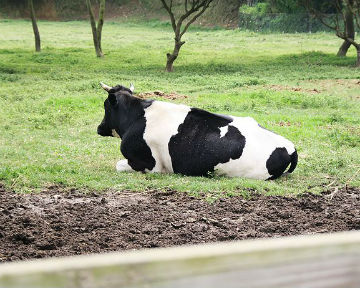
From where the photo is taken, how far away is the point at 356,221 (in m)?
7.00

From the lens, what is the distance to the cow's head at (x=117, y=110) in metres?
9.62

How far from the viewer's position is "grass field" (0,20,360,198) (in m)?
8.66

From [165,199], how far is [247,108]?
7577 millimetres

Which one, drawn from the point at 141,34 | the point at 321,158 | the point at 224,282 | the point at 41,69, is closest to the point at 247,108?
the point at 321,158

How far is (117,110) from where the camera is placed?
383 inches

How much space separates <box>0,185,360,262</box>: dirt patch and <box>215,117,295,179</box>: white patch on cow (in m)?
0.82

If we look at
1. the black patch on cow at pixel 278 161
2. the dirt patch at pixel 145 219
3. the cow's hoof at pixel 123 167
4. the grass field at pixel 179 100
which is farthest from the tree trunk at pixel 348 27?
the dirt patch at pixel 145 219

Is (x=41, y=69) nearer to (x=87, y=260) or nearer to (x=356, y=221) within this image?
(x=356, y=221)

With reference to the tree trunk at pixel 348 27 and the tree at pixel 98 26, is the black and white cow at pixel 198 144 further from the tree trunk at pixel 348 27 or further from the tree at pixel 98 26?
the tree trunk at pixel 348 27

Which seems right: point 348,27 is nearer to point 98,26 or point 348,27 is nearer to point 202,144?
point 98,26

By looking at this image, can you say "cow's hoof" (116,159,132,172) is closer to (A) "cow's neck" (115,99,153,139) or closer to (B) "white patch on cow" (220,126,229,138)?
(A) "cow's neck" (115,99,153,139)

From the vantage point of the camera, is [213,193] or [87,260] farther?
[213,193]

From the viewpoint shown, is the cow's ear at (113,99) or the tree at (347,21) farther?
the tree at (347,21)

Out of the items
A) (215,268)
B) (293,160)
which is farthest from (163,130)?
(215,268)
